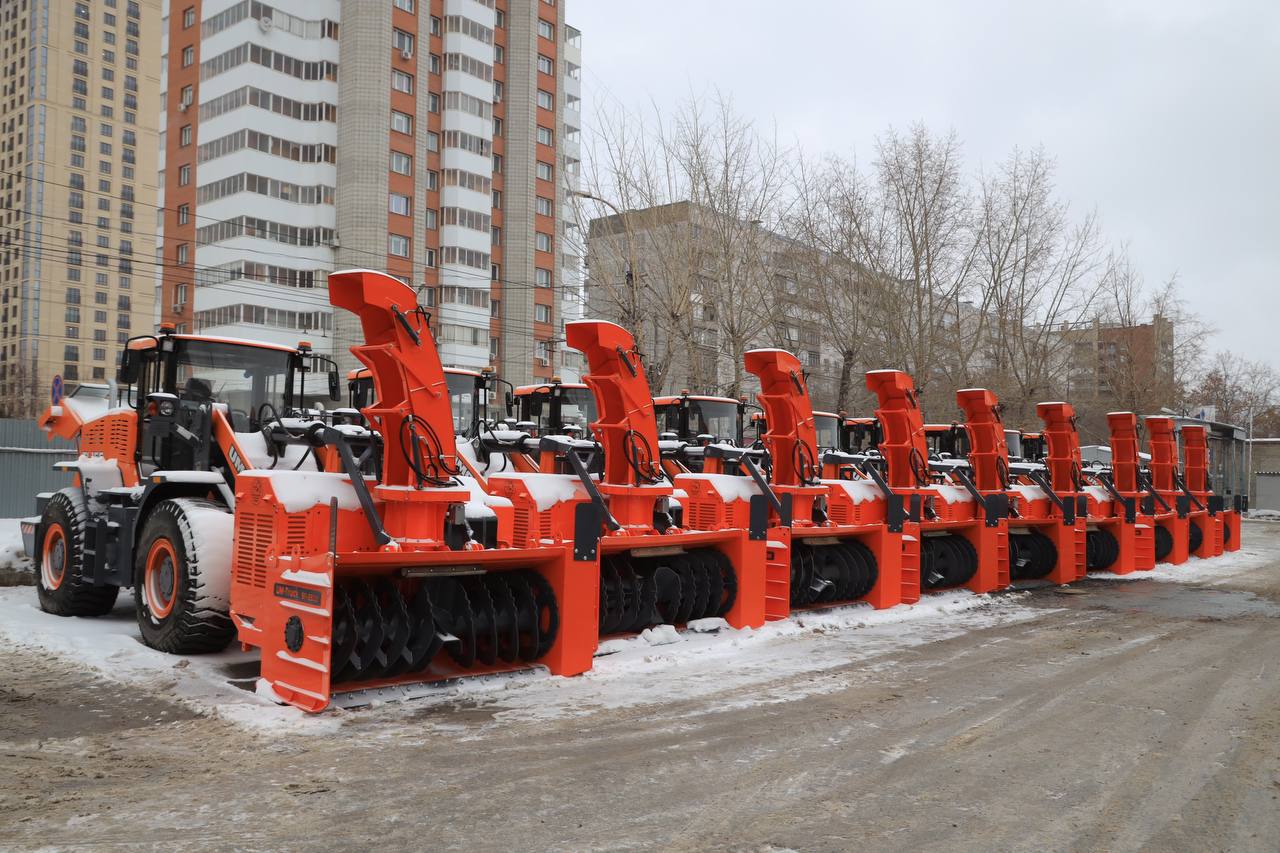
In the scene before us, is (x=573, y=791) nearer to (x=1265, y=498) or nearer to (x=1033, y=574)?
(x=1033, y=574)

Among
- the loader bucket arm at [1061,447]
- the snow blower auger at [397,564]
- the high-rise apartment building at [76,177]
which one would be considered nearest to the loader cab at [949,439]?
the loader bucket arm at [1061,447]

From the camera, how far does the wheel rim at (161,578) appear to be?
302 inches

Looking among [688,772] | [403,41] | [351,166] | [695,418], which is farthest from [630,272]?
[403,41]

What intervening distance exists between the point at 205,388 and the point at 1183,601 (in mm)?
12137

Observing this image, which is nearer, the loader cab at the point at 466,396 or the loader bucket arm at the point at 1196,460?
the loader cab at the point at 466,396

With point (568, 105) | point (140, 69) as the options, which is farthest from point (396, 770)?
point (140, 69)

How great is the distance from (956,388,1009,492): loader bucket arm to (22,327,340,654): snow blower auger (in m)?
8.77

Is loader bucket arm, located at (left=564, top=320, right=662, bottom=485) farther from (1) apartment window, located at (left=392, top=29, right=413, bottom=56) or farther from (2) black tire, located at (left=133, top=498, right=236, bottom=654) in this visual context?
(1) apartment window, located at (left=392, top=29, right=413, bottom=56)

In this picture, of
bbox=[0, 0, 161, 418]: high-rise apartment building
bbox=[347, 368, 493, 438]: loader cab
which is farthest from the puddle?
bbox=[0, 0, 161, 418]: high-rise apartment building

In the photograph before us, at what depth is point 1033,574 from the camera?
1470 cm

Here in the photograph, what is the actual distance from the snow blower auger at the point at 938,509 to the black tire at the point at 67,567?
8.63 meters

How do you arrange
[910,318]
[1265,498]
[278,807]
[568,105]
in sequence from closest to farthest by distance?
[278,807] → [910,318] → [1265,498] → [568,105]

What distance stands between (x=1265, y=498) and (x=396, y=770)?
156ft

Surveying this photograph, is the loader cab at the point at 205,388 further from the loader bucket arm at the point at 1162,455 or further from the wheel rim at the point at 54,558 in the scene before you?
the loader bucket arm at the point at 1162,455
